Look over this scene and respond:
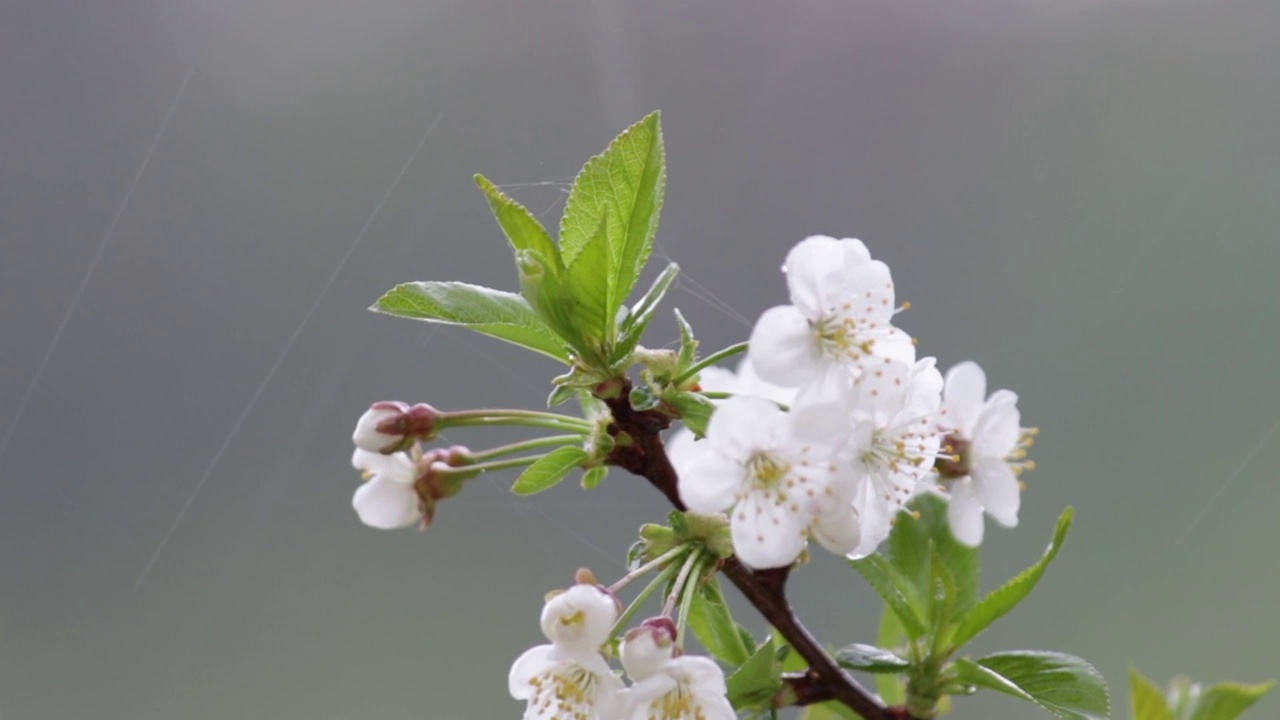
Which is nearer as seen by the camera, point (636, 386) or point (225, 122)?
point (636, 386)

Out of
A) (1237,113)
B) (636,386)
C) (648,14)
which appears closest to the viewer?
(636,386)

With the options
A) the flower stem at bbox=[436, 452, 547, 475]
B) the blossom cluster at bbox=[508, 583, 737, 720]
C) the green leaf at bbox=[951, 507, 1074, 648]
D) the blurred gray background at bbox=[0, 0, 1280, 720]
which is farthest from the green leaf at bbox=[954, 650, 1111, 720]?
the blurred gray background at bbox=[0, 0, 1280, 720]

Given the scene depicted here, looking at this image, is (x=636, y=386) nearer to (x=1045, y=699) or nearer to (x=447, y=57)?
(x=1045, y=699)

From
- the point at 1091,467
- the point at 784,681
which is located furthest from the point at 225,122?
the point at 1091,467

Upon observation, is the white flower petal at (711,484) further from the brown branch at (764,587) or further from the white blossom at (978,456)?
the white blossom at (978,456)

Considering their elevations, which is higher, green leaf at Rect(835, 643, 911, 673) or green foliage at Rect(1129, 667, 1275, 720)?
green foliage at Rect(1129, 667, 1275, 720)

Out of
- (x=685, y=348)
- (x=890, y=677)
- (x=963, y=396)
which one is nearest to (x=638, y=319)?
(x=685, y=348)

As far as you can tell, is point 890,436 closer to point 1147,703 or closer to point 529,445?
point 529,445

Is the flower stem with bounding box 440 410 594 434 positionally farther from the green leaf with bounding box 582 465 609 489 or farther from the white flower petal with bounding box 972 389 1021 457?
the white flower petal with bounding box 972 389 1021 457
